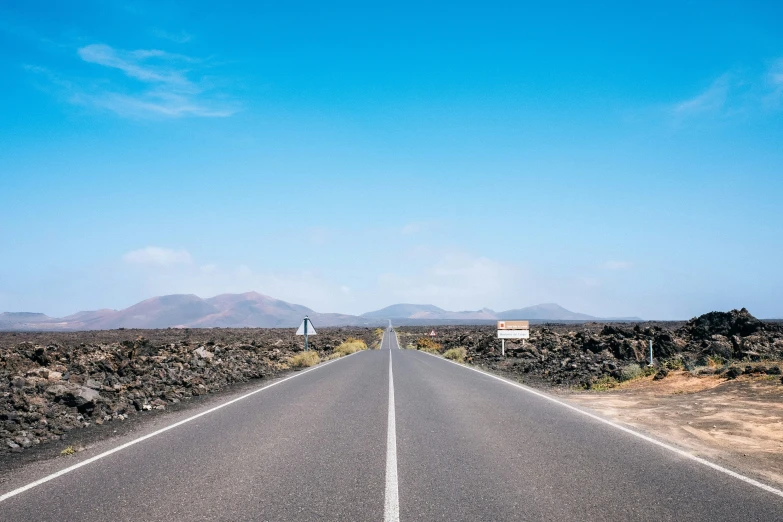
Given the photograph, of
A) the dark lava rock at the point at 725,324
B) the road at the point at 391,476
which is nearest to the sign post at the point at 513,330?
the dark lava rock at the point at 725,324

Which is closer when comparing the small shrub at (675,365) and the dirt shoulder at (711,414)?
the dirt shoulder at (711,414)

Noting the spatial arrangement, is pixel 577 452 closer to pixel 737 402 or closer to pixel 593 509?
pixel 593 509

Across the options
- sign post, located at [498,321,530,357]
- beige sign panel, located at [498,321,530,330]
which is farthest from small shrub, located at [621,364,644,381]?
beige sign panel, located at [498,321,530,330]

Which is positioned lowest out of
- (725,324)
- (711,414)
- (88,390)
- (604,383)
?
(604,383)

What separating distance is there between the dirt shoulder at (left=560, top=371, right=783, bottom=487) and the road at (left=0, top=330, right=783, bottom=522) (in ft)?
2.65

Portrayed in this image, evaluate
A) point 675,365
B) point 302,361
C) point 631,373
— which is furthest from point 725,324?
point 302,361

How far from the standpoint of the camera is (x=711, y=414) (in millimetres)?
11320

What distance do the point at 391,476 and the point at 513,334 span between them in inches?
1098

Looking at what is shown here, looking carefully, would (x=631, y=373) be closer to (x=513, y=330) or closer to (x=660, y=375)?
(x=660, y=375)

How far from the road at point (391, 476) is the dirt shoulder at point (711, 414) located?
2.65 feet

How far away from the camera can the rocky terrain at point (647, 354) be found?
757 inches

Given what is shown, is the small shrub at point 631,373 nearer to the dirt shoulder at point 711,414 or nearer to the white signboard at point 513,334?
the dirt shoulder at point 711,414

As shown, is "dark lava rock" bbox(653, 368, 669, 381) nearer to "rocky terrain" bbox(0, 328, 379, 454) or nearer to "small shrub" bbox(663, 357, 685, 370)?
"small shrub" bbox(663, 357, 685, 370)

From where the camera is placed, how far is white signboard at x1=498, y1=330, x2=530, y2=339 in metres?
33.1
